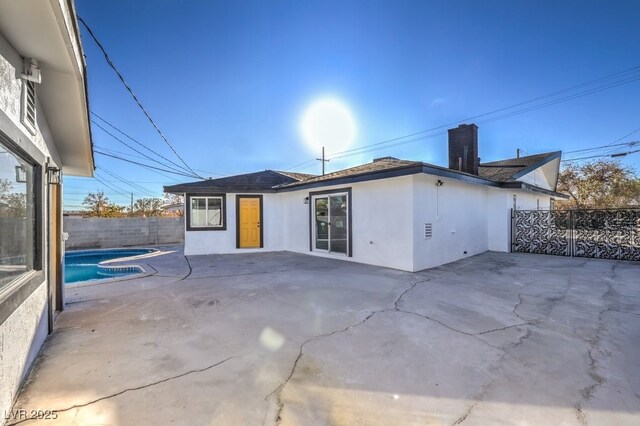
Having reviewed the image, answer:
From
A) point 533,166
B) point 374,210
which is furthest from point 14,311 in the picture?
point 533,166

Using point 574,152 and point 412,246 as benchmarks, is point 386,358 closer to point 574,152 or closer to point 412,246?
point 412,246

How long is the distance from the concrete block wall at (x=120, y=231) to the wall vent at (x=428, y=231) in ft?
44.0

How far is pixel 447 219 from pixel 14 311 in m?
8.65

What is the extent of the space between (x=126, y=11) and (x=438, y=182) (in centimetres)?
897

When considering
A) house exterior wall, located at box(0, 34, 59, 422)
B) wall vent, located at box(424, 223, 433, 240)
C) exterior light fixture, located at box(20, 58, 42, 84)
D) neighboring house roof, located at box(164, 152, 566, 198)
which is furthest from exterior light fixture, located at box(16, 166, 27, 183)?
wall vent, located at box(424, 223, 433, 240)

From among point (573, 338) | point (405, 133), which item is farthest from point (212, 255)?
point (405, 133)

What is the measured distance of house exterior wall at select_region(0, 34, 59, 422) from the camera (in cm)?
188

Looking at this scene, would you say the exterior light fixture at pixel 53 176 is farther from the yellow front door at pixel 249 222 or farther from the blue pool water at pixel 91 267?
the yellow front door at pixel 249 222

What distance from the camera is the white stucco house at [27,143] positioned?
6.12 feet

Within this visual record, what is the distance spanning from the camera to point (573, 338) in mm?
3240

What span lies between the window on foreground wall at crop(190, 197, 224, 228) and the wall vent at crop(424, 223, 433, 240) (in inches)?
285

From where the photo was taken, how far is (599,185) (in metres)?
19.6

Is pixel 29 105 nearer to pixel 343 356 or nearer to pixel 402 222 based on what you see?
pixel 343 356

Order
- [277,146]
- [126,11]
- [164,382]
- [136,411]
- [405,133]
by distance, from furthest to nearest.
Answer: [405,133] < [277,146] < [126,11] < [164,382] < [136,411]
